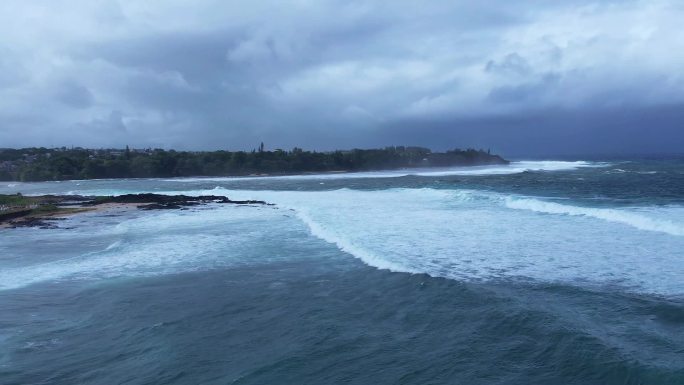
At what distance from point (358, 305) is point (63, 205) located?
32229 mm

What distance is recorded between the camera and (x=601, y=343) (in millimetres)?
8398

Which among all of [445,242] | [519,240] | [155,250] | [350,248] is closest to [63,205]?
[155,250]

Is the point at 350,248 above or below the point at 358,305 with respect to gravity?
above

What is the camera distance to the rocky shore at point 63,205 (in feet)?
97.1

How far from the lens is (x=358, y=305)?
11070 millimetres

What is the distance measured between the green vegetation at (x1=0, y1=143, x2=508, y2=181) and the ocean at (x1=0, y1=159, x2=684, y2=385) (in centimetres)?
6978

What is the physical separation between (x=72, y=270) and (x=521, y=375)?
498 inches

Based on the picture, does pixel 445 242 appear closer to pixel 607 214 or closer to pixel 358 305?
pixel 358 305

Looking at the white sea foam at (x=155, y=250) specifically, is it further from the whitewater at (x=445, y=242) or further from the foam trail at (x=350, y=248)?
the foam trail at (x=350, y=248)

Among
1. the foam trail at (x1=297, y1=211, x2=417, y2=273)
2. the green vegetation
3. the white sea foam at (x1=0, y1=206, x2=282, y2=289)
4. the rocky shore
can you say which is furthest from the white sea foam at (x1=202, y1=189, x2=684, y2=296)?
the green vegetation

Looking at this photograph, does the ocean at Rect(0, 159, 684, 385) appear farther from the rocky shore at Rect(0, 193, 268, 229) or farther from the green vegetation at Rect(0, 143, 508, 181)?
the green vegetation at Rect(0, 143, 508, 181)

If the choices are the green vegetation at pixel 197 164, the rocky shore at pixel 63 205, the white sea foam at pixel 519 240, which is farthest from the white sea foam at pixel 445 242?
the green vegetation at pixel 197 164

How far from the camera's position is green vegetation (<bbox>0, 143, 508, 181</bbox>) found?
282 ft

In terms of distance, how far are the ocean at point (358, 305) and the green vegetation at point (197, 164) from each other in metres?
69.8
